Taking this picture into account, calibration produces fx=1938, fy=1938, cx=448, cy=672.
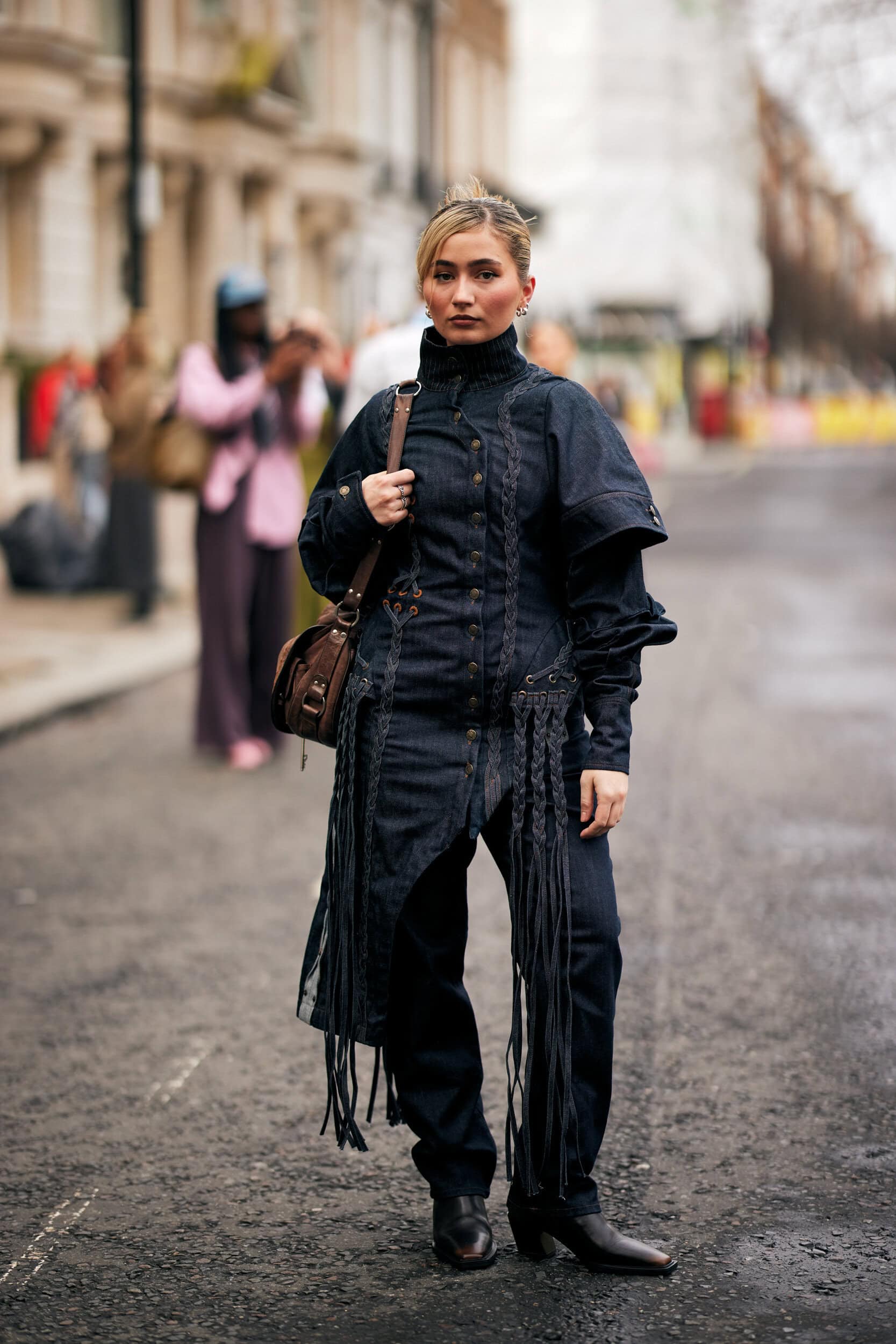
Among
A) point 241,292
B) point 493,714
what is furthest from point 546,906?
point 241,292

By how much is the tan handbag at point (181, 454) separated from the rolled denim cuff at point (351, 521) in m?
4.85

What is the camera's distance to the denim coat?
3.20 meters

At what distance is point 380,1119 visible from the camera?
14.0ft

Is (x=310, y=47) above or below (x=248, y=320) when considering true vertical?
above

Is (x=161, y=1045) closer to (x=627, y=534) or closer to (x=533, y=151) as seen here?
(x=627, y=534)

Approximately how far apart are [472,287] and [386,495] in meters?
0.37

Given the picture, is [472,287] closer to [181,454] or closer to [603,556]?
[603,556]

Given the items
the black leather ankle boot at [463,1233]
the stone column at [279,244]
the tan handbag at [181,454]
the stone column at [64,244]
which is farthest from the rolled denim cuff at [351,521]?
the stone column at [279,244]

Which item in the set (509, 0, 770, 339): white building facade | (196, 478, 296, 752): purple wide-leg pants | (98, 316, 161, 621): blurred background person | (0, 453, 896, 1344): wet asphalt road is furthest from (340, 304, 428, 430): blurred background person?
(509, 0, 770, 339): white building facade

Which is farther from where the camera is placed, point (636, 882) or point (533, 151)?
point (533, 151)

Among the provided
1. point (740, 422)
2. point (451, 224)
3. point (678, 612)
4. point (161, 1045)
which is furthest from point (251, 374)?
point (740, 422)

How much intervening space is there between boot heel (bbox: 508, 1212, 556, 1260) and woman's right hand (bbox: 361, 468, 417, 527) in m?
1.22

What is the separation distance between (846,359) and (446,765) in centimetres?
11581

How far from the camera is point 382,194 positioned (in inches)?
1457
